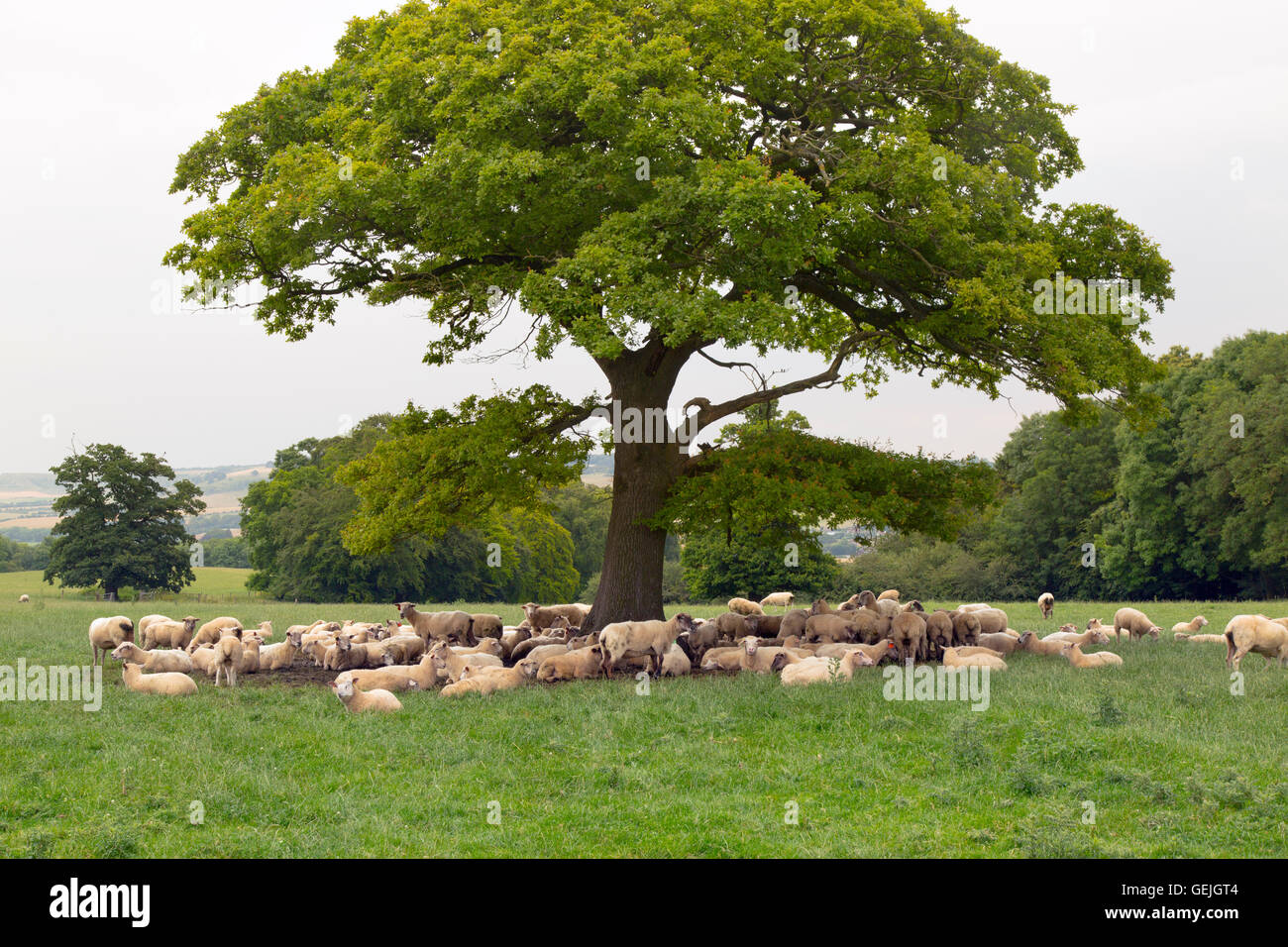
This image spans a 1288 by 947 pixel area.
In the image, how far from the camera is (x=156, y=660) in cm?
1770

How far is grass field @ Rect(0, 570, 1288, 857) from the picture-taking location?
853cm

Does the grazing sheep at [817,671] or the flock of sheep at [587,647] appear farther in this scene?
the flock of sheep at [587,647]

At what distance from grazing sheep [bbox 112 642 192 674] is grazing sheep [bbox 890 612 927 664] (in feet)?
41.0

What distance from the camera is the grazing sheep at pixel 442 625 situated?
74.9 feet

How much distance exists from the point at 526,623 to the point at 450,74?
1204 cm

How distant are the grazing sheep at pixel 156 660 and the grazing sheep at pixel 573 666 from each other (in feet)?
19.3

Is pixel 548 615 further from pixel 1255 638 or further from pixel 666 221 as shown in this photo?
pixel 1255 638

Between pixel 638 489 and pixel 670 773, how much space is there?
35.4 feet

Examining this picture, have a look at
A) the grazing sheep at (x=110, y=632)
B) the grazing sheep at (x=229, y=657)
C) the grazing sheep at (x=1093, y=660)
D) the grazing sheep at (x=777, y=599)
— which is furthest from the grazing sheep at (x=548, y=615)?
the grazing sheep at (x=1093, y=660)

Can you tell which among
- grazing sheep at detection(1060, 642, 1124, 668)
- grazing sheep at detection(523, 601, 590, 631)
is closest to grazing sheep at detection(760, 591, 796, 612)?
grazing sheep at detection(523, 601, 590, 631)

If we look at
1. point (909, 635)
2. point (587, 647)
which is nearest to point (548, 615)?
point (587, 647)

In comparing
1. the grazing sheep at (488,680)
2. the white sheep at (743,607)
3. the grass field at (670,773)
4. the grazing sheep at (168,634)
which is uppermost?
the grazing sheep at (168,634)

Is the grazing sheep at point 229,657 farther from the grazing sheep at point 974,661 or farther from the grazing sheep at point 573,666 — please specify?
the grazing sheep at point 974,661
